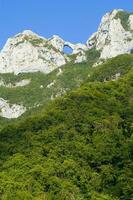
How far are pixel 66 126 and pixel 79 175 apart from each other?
60.7 feet

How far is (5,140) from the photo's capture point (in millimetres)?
125625

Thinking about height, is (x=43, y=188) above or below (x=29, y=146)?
below

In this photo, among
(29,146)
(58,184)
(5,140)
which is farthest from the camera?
(5,140)

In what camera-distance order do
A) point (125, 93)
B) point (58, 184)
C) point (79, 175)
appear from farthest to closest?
1. point (125, 93)
2. point (79, 175)
3. point (58, 184)

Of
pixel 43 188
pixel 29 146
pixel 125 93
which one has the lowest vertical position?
pixel 43 188

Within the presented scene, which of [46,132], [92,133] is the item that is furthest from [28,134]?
[92,133]

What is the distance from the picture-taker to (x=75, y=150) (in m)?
113

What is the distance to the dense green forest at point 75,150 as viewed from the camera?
98.8 m

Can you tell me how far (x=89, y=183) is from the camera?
102625 millimetres

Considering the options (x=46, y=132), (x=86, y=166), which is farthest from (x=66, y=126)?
(x=86, y=166)

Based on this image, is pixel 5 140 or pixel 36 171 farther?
pixel 5 140

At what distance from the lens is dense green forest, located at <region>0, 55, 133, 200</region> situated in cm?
9880

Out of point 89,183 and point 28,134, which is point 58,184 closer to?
point 89,183

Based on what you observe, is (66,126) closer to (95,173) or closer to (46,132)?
(46,132)
